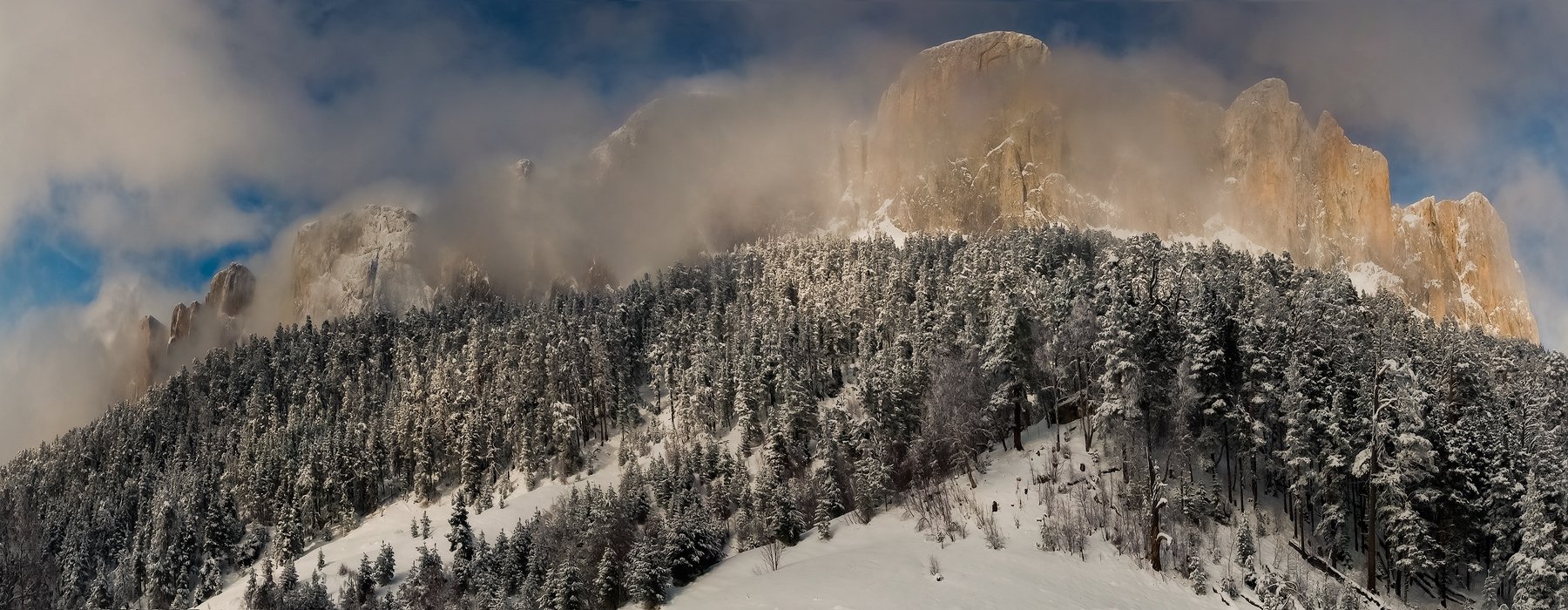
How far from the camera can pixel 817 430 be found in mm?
73938

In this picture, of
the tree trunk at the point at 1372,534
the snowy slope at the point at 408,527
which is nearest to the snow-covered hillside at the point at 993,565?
the tree trunk at the point at 1372,534

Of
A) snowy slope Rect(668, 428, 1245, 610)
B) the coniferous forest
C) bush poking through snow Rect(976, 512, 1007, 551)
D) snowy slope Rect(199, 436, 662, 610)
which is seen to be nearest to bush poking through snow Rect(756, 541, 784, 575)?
snowy slope Rect(668, 428, 1245, 610)

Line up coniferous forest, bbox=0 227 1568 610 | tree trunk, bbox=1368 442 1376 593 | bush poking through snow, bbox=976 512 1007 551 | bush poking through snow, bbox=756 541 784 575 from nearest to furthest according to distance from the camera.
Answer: bush poking through snow, bbox=756 541 784 575
bush poking through snow, bbox=976 512 1007 551
tree trunk, bbox=1368 442 1376 593
coniferous forest, bbox=0 227 1568 610

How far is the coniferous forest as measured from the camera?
3859 centimetres

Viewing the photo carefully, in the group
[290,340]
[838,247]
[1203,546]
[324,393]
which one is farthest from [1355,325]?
[290,340]

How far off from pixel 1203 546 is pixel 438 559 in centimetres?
5134

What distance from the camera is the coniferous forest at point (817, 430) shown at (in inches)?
1519

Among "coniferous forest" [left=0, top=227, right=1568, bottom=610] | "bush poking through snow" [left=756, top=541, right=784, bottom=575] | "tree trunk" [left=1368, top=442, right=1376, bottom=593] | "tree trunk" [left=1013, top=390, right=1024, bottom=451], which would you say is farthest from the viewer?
"tree trunk" [left=1013, top=390, right=1024, bottom=451]

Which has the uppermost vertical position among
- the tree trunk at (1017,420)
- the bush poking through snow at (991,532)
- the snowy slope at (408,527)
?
the tree trunk at (1017,420)

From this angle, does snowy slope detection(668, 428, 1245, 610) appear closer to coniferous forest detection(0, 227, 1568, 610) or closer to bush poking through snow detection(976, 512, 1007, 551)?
bush poking through snow detection(976, 512, 1007, 551)

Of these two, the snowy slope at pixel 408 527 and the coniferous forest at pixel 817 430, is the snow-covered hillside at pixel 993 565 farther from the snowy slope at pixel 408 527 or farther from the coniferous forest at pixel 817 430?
the snowy slope at pixel 408 527

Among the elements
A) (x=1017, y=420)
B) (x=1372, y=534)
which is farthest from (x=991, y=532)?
(x=1017, y=420)

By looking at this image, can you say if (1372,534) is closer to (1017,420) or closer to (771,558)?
(1017,420)

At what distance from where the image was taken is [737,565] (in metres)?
36.5
